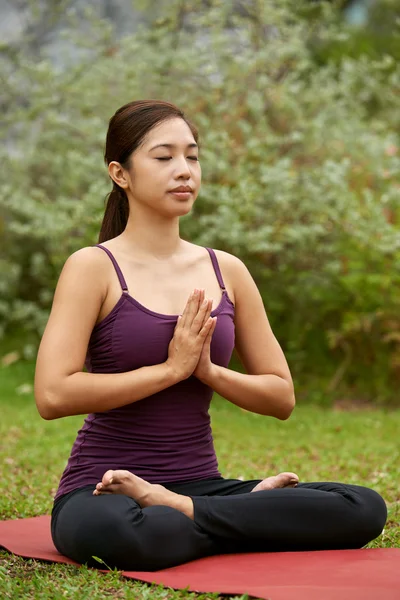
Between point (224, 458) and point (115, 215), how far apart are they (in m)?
2.55

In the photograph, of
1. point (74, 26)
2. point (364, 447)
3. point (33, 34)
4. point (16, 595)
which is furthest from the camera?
point (33, 34)

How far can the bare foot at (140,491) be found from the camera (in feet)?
11.5

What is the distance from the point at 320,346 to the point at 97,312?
5332 millimetres

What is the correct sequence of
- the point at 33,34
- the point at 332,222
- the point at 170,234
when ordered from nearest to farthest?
1. the point at 170,234
2. the point at 332,222
3. the point at 33,34

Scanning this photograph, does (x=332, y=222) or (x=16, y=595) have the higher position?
(x=332, y=222)

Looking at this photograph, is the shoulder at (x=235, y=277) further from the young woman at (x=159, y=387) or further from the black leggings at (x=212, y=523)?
the black leggings at (x=212, y=523)

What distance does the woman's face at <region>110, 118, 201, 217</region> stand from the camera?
12.3 feet

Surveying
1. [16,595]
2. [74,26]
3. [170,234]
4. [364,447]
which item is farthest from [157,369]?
[74,26]

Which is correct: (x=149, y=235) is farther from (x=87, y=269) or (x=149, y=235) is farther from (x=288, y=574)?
(x=288, y=574)

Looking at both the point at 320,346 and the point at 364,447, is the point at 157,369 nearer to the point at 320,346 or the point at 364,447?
the point at 364,447

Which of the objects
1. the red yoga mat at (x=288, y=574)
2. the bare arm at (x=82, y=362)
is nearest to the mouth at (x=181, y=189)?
the bare arm at (x=82, y=362)

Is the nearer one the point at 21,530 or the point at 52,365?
the point at 52,365

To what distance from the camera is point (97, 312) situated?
3666mm

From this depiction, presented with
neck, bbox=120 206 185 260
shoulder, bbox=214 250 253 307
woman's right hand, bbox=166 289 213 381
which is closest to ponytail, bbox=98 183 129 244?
neck, bbox=120 206 185 260
